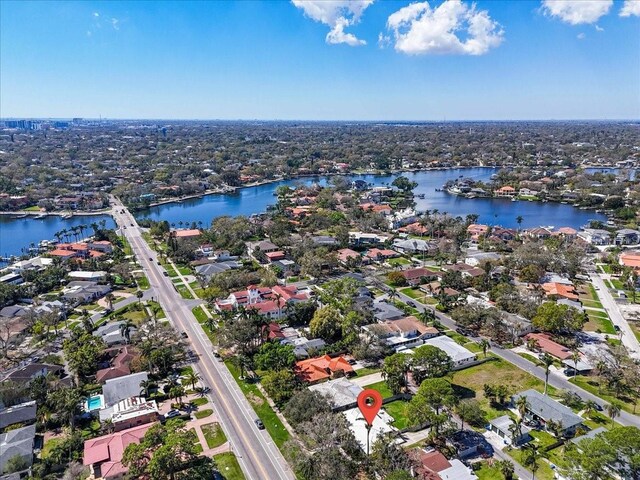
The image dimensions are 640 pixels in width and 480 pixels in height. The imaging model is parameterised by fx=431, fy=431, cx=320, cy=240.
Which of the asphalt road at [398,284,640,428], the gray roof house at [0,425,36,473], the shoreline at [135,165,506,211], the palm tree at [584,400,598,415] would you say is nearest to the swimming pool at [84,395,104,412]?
the gray roof house at [0,425,36,473]

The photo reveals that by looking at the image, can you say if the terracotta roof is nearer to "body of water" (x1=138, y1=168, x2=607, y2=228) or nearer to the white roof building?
the white roof building

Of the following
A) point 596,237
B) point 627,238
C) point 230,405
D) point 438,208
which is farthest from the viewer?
point 438,208

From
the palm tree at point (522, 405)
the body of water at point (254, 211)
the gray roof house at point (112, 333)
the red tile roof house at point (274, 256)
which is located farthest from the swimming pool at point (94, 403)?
the body of water at point (254, 211)

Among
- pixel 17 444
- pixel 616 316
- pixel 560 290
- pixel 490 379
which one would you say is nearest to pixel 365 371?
pixel 490 379

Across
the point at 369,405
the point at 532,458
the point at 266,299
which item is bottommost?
the point at 266,299

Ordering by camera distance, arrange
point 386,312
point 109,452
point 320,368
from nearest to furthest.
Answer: point 109,452
point 320,368
point 386,312

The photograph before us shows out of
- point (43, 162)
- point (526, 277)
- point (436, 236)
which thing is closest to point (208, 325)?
point (526, 277)

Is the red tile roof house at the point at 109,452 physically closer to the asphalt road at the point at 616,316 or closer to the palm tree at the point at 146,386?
the palm tree at the point at 146,386

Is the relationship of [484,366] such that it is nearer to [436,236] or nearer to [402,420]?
[402,420]

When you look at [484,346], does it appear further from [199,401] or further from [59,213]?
[59,213]
